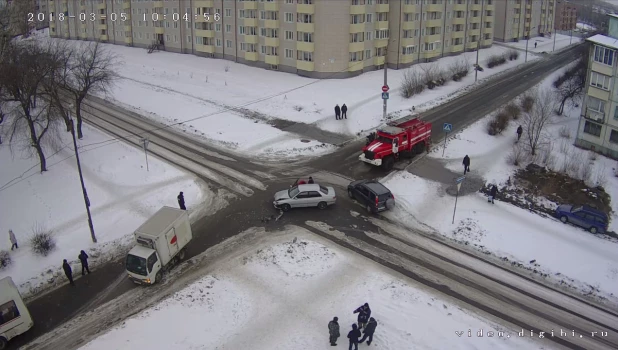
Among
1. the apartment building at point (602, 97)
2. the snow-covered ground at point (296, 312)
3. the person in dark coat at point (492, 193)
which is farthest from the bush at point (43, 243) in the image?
the apartment building at point (602, 97)

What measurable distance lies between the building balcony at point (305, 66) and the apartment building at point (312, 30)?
11cm

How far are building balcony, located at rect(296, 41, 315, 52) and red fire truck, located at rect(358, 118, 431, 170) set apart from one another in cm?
2477

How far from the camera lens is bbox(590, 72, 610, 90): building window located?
36094 millimetres

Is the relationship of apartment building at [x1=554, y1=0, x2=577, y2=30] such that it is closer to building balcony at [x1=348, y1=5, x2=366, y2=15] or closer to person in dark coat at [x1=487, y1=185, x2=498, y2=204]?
building balcony at [x1=348, y1=5, x2=366, y2=15]

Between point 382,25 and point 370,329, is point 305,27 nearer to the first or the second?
point 382,25

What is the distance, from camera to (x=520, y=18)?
91688mm

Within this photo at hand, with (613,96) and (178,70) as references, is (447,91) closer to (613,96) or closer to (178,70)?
(613,96)

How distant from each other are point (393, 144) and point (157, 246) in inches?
656

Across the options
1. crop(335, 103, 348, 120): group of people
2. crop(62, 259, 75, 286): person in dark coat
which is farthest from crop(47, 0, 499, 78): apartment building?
crop(62, 259, 75, 286): person in dark coat

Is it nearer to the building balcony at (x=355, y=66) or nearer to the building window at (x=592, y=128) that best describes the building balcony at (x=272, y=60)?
the building balcony at (x=355, y=66)

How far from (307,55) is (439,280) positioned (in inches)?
1594

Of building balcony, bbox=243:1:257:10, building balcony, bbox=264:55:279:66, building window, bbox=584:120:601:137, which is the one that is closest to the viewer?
building window, bbox=584:120:601:137

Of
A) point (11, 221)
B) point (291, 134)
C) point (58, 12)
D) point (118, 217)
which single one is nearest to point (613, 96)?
point (291, 134)

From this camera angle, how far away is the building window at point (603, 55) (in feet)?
117
